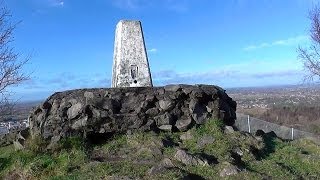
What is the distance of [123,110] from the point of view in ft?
30.4

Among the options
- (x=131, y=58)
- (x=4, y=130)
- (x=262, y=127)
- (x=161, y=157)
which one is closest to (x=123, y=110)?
(x=161, y=157)

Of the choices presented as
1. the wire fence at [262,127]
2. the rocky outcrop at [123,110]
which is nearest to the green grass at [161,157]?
the rocky outcrop at [123,110]

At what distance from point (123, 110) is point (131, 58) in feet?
6.97

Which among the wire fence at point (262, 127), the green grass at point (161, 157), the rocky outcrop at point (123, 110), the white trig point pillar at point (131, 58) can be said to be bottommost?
the wire fence at point (262, 127)

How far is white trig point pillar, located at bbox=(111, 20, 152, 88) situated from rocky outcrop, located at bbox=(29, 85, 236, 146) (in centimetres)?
153

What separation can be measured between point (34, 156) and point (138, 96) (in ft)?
8.10

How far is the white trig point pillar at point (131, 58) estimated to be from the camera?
10938mm

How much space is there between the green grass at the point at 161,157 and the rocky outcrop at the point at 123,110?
0.27m

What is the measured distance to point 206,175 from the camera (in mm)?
7094

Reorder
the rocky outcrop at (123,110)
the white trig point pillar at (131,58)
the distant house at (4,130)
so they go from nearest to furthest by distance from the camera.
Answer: the rocky outcrop at (123,110) < the white trig point pillar at (131,58) < the distant house at (4,130)

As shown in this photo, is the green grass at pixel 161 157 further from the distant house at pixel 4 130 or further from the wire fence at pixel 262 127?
the wire fence at pixel 262 127

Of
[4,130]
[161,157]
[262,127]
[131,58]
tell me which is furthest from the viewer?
[262,127]

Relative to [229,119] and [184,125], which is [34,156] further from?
[229,119]

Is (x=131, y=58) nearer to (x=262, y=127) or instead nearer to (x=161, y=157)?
(x=161, y=157)
